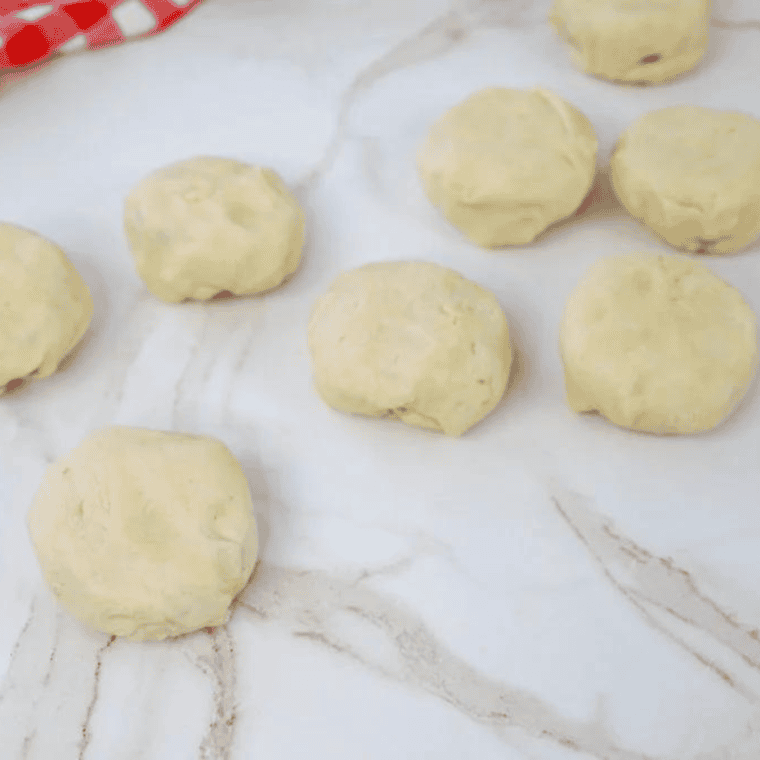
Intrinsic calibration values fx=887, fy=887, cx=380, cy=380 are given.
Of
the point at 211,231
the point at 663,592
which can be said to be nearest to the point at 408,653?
the point at 663,592

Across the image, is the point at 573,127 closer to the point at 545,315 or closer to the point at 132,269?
the point at 545,315

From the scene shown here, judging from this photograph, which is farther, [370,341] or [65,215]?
[65,215]

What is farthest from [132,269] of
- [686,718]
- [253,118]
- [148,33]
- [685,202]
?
[686,718]

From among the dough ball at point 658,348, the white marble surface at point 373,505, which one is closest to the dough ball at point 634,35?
the white marble surface at point 373,505

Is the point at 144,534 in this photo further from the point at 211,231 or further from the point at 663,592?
the point at 663,592

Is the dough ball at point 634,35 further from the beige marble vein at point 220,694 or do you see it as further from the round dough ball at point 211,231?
the beige marble vein at point 220,694

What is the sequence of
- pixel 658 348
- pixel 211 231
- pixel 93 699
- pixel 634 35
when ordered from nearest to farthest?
pixel 93 699 < pixel 658 348 < pixel 211 231 < pixel 634 35
